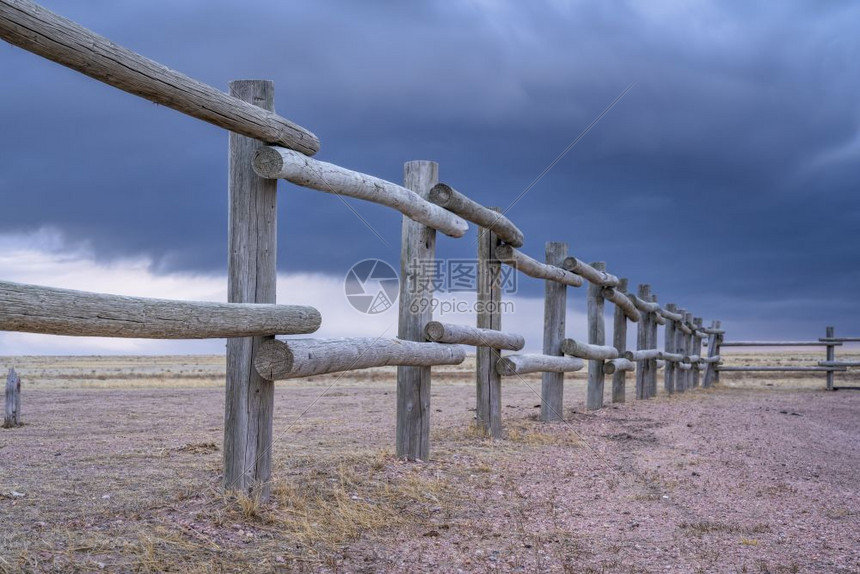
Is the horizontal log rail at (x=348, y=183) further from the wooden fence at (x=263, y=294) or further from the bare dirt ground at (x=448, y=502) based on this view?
the bare dirt ground at (x=448, y=502)

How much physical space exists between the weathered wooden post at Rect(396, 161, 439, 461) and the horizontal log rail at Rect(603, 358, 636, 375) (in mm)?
5799

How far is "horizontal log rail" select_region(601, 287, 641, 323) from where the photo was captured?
12383 millimetres

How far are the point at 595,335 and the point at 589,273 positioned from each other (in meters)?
1.58

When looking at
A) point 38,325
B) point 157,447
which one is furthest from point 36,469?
point 38,325

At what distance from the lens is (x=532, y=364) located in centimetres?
868

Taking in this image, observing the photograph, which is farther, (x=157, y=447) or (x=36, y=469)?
(x=157, y=447)

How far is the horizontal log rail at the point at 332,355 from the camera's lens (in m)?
4.52

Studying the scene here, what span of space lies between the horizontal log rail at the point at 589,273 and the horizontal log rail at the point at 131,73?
6.03 meters

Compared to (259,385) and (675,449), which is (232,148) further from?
(675,449)

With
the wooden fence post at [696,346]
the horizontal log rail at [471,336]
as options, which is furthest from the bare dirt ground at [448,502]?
the wooden fence post at [696,346]

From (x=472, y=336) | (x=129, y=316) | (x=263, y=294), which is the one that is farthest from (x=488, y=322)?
(x=129, y=316)

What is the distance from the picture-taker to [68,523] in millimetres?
4348

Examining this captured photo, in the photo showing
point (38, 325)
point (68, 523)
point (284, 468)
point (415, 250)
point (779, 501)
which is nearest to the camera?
point (38, 325)

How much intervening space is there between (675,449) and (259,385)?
202 inches
